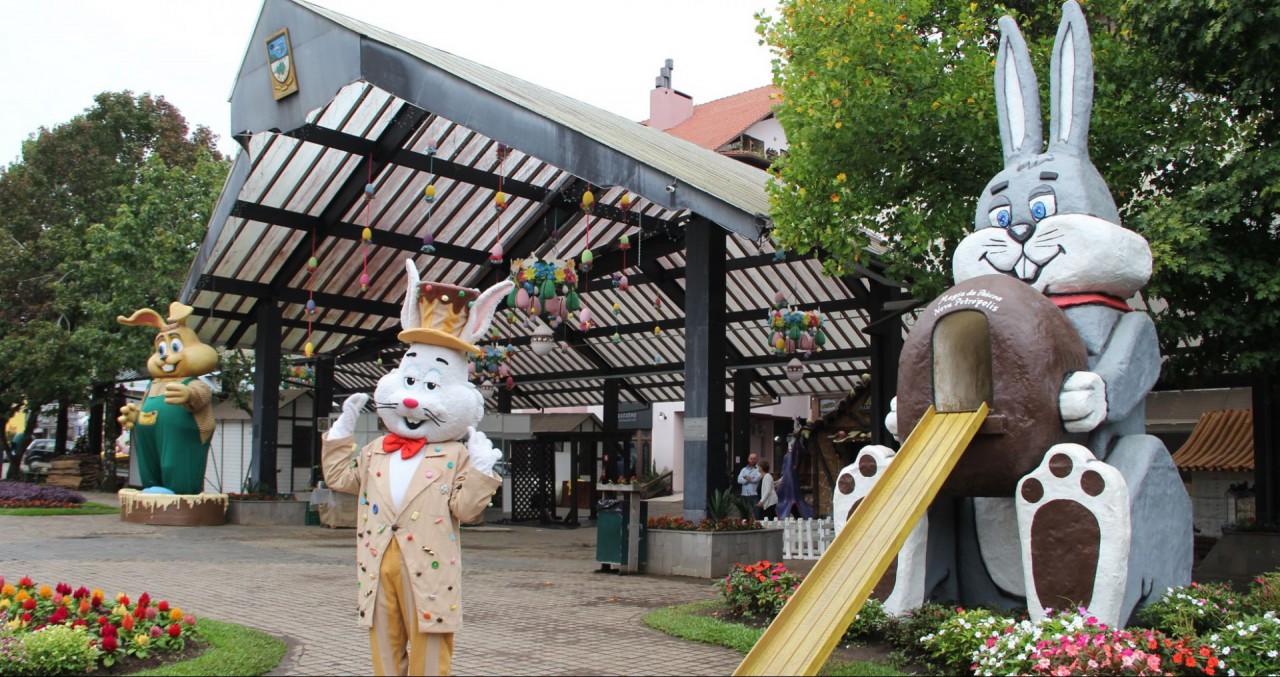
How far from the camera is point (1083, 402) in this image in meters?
7.50

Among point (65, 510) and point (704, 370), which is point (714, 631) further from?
point (65, 510)

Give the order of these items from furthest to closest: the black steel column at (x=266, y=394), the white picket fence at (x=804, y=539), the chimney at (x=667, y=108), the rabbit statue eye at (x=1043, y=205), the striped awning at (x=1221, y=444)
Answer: the chimney at (x=667, y=108) < the black steel column at (x=266, y=394) < the striped awning at (x=1221, y=444) < the white picket fence at (x=804, y=539) < the rabbit statue eye at (x=1043, y=205)

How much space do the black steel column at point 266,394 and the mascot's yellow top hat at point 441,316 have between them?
16.4 m

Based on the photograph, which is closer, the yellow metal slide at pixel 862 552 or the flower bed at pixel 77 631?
the yellow metal slide at pixel 862 552

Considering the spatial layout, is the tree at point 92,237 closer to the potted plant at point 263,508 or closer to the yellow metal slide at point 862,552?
the potted plant at point 263,508

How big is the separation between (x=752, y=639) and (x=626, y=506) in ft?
17.7

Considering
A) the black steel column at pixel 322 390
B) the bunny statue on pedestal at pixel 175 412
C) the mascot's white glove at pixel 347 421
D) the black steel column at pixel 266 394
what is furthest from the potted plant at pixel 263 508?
the mascot's white glove at pixel 347 421

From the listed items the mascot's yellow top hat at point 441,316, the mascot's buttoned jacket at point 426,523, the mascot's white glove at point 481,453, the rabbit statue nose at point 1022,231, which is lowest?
the mascot's buttoned jacket at point 426,523

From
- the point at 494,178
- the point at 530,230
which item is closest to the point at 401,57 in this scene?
the point at 494,178

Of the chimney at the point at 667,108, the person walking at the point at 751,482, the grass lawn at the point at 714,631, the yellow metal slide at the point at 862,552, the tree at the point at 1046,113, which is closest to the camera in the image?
the yellow metal slide at the point at 862,552

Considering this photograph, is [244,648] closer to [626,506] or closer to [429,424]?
[429,424]

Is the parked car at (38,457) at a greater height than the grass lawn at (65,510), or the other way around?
the parked car at (38,457)

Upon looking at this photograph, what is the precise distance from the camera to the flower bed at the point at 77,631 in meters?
6.86

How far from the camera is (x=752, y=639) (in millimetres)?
8359
